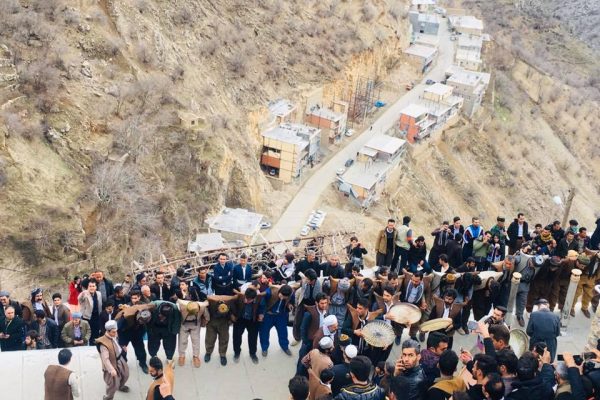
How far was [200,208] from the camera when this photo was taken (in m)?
27.7

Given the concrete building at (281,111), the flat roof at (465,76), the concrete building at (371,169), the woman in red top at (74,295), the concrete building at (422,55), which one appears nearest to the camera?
the woman in red top at (74,295)

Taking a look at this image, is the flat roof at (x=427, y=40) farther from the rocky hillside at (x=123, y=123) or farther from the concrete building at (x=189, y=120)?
the concrete building at (x=189, y=120)

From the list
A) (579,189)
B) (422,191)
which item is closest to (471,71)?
(579,189)

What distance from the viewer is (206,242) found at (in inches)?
987

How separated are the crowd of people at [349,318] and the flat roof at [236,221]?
48.6 ft

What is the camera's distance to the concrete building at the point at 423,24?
5878 centimetres

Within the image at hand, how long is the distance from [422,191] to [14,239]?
27209mm

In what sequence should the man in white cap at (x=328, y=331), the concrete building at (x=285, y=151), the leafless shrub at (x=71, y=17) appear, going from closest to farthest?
the man in white cap at (x=328, y=331)
the leafless shrub at (x=71, y=17)
the concrete building at (x=285, y=151)

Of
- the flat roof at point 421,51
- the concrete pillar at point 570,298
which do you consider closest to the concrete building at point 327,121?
the flat roof at point 421,51

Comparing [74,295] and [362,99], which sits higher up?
[74,295]

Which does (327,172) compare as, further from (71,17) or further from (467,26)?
(467,26)

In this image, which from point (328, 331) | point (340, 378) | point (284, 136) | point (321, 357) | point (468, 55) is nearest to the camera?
point (340, 378)

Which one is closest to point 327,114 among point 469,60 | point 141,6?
point 141,6

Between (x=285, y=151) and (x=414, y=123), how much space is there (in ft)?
37.3
